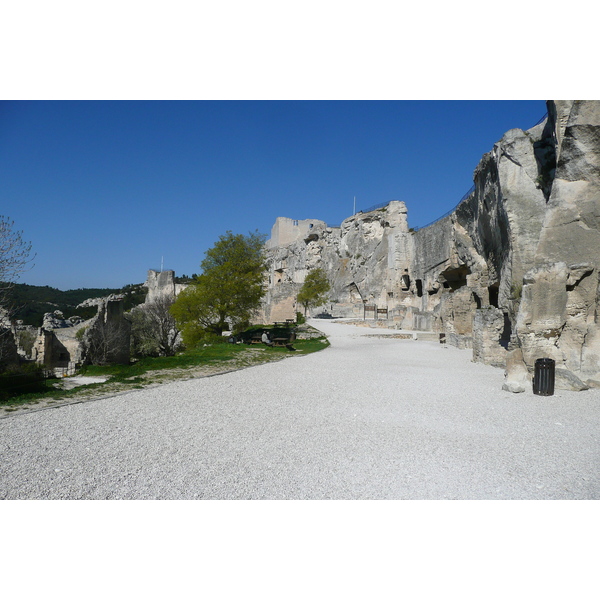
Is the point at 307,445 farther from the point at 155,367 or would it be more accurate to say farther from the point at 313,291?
the point at 313,291

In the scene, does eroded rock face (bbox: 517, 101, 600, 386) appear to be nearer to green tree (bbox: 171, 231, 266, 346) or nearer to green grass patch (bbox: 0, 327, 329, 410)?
green grass patch (bbox: 0, 327, 329, 410)

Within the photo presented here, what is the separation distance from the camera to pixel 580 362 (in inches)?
297

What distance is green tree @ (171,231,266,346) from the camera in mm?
17328

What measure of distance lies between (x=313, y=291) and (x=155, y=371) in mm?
30158

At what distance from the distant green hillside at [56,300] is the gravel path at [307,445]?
3699mm

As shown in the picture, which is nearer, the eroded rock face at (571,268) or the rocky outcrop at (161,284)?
the eroded rock face at (571,268)

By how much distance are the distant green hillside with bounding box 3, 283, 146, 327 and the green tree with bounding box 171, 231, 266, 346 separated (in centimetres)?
597

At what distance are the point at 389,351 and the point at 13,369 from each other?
36.2 feet

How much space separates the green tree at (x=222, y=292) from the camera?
56.9 ft

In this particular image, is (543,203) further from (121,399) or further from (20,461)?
(20,461)

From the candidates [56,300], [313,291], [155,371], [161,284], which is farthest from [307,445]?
[56,300]

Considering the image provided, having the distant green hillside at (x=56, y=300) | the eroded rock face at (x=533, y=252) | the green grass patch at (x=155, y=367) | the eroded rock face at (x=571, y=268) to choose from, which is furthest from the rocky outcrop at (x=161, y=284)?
the eroded rock face at (x=571, y=268)

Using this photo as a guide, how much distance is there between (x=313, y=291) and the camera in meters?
38.6

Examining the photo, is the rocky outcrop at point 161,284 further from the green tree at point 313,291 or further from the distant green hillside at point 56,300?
the green tree at point 313,291
